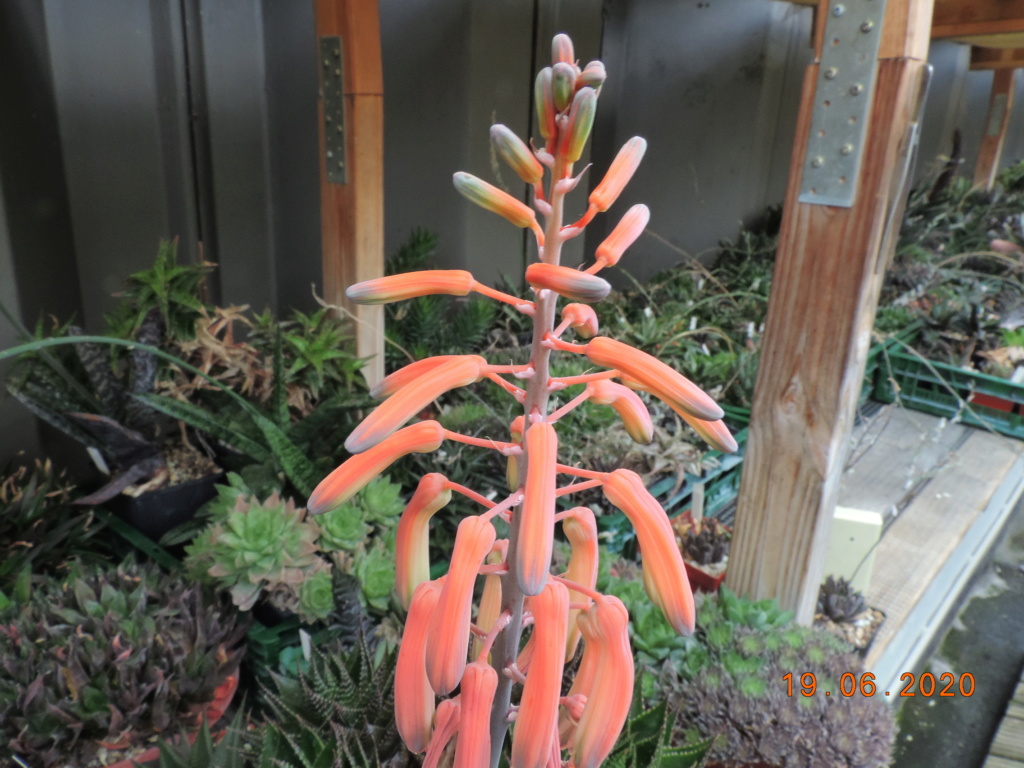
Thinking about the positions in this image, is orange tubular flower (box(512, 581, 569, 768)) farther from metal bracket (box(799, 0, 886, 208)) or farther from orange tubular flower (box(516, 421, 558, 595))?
metal bracket (box(799, 0, 886, 208))

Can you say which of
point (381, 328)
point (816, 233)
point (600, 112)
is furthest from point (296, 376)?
point (600, 112)

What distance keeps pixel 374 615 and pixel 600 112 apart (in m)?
3.12

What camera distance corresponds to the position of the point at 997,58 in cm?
549

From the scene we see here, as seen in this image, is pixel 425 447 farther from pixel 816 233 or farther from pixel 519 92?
pixel 519 92

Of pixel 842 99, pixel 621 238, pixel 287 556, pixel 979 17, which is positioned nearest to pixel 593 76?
pixel 621 238

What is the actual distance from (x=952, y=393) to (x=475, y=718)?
291cm

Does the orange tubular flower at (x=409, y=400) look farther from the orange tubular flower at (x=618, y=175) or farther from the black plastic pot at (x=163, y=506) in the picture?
the black plastic pot at (x=163, y=506)

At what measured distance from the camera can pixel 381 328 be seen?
1.78 meters

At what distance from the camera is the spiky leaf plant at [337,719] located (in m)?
0.84

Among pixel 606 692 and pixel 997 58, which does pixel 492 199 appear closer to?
pixel 606 692

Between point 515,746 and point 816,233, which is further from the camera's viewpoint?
point 816,233

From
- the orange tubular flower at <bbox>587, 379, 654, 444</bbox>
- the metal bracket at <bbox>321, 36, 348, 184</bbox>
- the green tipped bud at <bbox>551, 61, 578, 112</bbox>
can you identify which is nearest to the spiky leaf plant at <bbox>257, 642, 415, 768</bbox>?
the orange tubular flower at <bbox>587, 379, 654, 444</bbox>

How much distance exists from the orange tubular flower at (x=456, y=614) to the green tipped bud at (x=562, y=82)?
31cm

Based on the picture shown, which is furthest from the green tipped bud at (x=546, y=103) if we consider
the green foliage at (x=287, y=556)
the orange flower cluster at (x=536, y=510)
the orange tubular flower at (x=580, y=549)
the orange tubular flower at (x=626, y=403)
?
the green foliage at (x=287, y=556)
